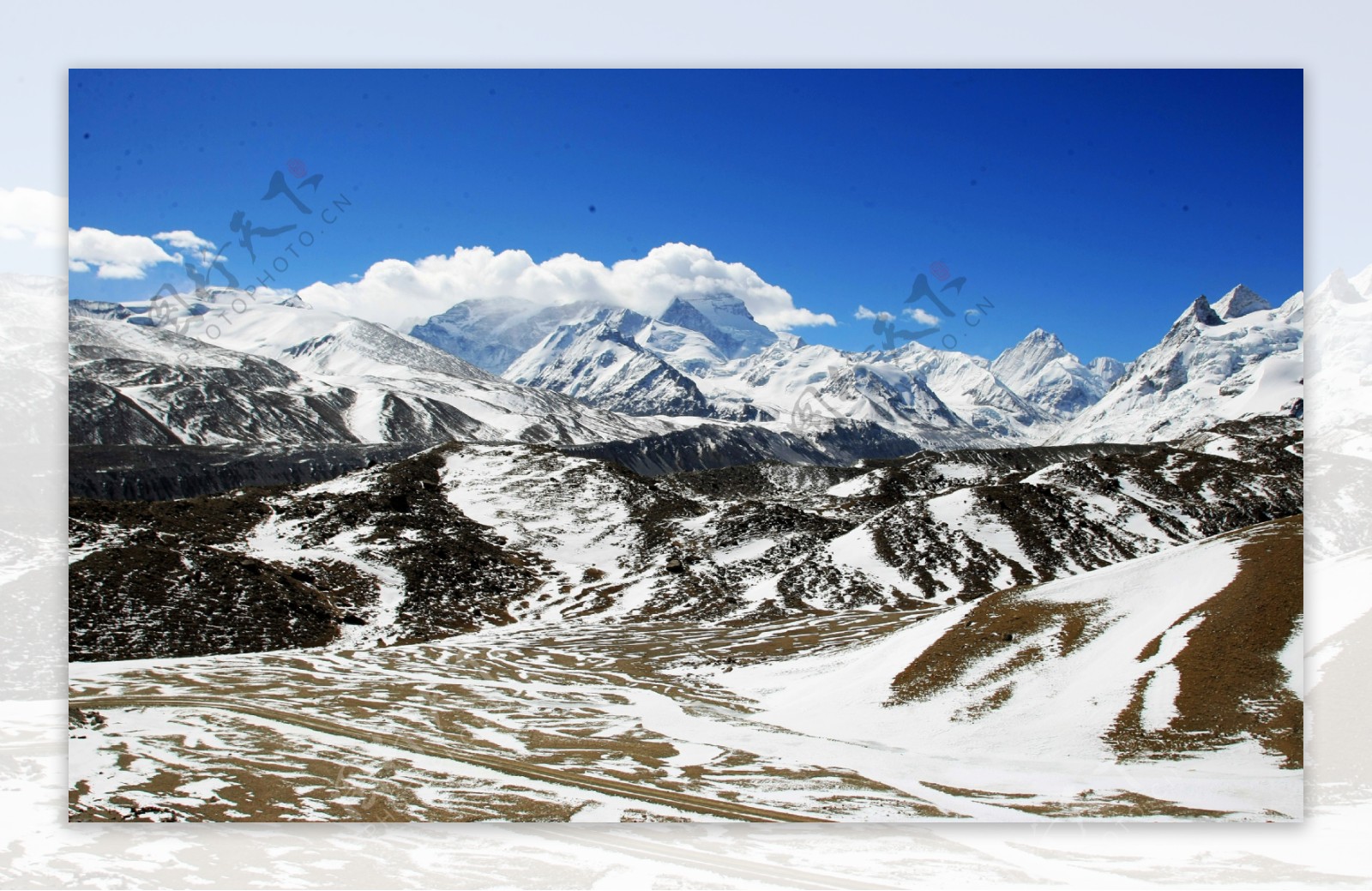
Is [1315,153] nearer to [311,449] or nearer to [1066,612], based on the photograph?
[1066,612]

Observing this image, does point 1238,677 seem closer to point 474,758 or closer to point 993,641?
point 993,641

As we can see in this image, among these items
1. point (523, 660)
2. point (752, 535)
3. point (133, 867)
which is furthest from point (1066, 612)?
point (752, 535)

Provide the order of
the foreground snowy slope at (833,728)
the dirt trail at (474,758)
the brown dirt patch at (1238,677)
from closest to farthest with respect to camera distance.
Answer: the dirt trail at (474,758) < the foreground snowy slope at (833,728) < the brown dirt patch at (1238,677)

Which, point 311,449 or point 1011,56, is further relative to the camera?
point 311,449

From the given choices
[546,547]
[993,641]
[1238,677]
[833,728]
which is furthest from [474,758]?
[546,547]

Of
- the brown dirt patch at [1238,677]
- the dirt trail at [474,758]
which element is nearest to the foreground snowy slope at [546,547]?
the dirt trail at [474,758]

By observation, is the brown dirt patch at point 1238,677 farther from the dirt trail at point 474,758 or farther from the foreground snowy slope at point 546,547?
the foreground snowy slope at point 546,547

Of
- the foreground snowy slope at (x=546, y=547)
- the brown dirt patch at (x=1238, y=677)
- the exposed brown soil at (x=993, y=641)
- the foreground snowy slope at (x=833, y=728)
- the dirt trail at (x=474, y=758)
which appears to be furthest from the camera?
the foreground snowy slope at (x=546, y=547)

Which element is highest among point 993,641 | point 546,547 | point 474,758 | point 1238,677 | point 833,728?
point 1238,677

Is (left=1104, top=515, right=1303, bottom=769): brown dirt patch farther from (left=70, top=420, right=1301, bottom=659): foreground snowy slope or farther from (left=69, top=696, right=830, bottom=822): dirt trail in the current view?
(left=70, top=420, right=1301, bottom=659): foreground snowy slope

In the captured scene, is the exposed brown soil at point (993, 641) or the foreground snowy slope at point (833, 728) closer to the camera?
the foreground snowy slope at point (833, 728)

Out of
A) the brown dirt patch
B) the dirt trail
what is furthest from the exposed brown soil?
the dirt trail
